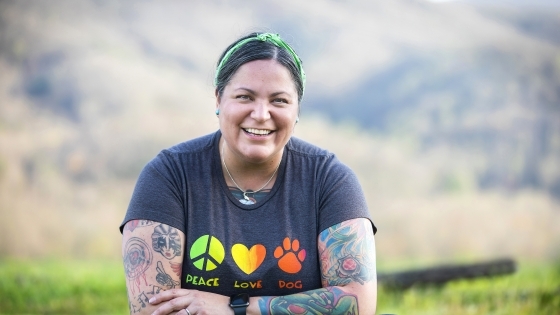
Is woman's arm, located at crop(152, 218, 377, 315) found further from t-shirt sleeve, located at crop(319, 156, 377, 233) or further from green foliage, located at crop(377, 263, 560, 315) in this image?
green foliage, located at crop(377, 263, 560, 315)

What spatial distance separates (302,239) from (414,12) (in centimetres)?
418

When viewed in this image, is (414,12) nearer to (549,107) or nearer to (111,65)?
(549,107)

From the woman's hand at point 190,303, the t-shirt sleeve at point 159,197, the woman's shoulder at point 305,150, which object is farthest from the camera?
the woman's shoulder at point 305,150

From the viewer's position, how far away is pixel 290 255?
250 centimetres

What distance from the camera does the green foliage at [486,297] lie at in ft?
13.7

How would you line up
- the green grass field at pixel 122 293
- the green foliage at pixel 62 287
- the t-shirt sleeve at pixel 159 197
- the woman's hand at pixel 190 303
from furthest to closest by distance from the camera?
the green foliage at pixel 62 287 < the green grass field at pixel 122 293 < the t-shirt sleeve at pixel 159 197 < the woman's hand at pixel 190 303

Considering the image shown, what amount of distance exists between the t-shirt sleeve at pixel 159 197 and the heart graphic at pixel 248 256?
0.75 ft

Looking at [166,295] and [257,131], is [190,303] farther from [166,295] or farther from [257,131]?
[257,131]

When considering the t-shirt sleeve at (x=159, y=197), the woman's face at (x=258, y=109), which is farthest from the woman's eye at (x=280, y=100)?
the t-shirt sleeve at (x=159, y=197)

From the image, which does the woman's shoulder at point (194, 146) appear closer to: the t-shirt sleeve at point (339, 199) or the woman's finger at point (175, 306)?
the t-shirt sleeve at point (339, 199)

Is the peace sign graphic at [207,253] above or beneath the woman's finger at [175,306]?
above

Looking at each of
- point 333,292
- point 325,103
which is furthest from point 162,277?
point 325,103

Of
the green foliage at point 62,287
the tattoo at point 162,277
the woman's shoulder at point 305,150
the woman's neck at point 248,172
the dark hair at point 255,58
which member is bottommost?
the green foliage at point 62,287

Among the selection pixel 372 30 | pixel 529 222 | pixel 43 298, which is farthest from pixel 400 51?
pixel 43 298
